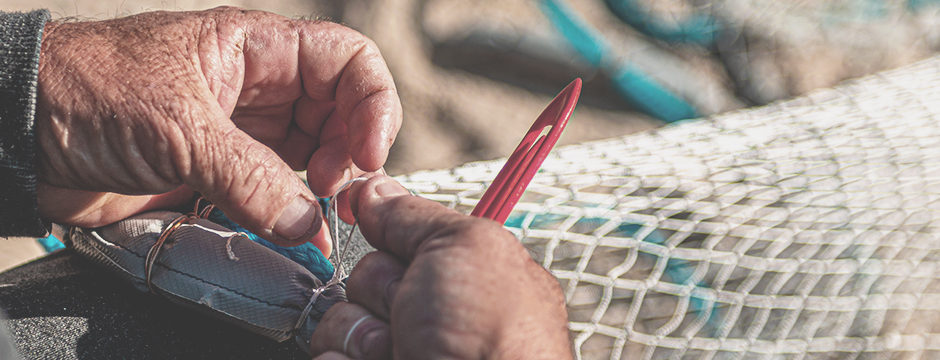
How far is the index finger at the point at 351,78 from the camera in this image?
98 centimetres

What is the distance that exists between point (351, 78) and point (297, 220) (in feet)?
1.06

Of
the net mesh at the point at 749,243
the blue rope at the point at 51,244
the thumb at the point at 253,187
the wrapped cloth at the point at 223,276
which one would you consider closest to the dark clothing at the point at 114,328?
the wrapped cloth at the point at 223,276

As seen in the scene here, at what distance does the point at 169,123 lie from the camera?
0.73m

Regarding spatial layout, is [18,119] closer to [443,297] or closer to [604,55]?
[443,297]

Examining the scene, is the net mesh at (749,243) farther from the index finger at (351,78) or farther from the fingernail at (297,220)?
the fingernail at (297,220)

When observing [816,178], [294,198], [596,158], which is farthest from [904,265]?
[294,198]

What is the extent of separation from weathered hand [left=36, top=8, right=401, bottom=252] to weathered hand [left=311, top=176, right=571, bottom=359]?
15 cm

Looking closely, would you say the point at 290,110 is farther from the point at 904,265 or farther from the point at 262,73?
the point at 904,265

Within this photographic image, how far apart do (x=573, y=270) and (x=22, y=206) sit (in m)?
0.76

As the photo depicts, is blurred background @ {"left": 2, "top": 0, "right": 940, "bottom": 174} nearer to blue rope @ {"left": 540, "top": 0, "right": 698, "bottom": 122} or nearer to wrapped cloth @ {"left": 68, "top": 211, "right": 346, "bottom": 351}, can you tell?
blue rope @ {"left": 540, "top": 0, "right": 698, "bottom": 122}

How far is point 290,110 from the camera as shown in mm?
1099

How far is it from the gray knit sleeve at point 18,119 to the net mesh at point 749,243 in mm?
542

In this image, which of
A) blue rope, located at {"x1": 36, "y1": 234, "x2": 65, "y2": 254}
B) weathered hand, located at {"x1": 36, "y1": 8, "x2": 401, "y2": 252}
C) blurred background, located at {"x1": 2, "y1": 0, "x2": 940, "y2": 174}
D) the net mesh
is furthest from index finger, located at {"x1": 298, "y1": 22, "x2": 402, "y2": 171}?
blurred background, located at {"x1": 2, "y1": 0, "x2": 940, "y2": 174}

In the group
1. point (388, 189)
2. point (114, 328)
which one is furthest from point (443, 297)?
point (114, 328)
